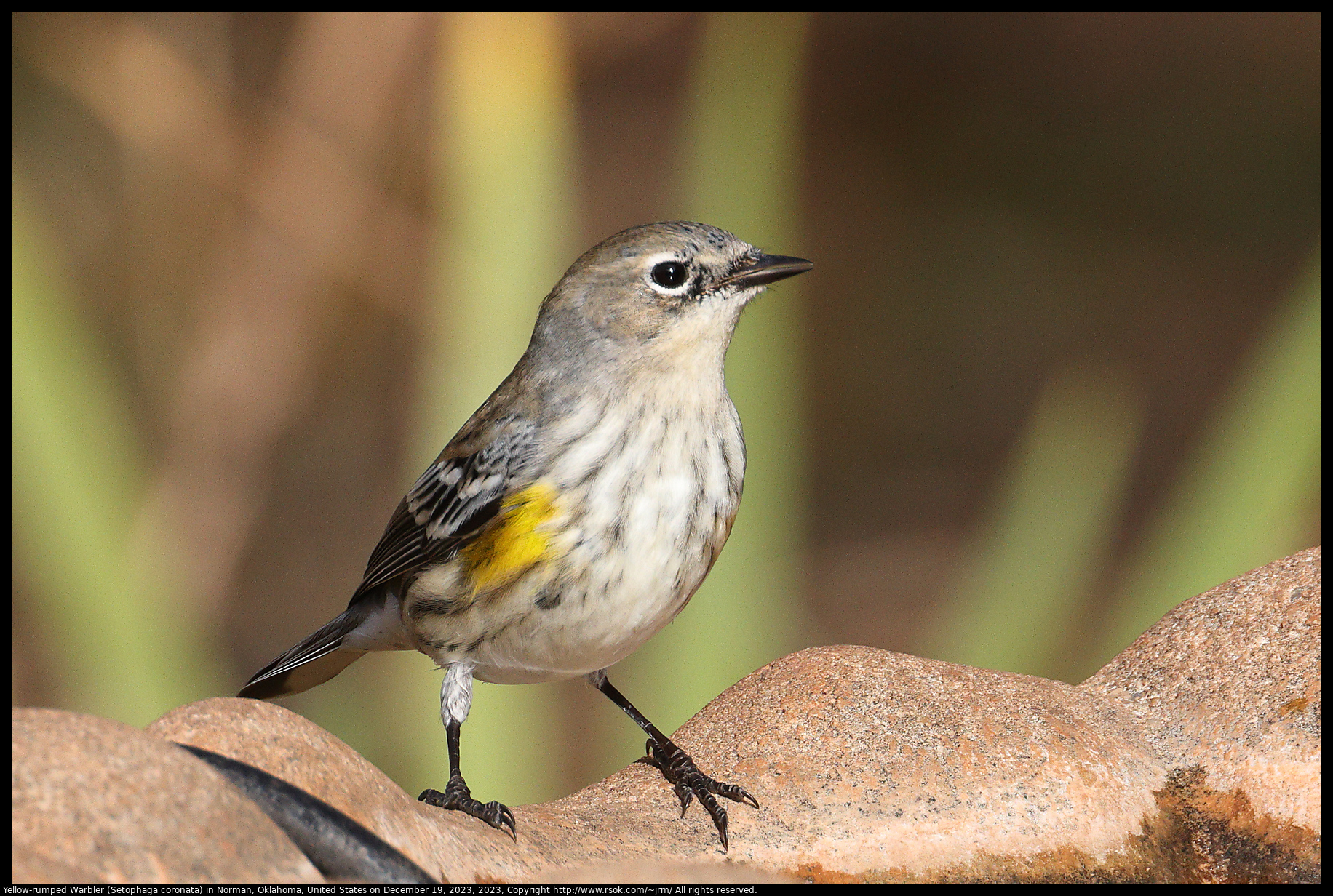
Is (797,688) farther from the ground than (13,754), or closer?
closer

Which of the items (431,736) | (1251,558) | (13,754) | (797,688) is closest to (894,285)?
(1251,558)

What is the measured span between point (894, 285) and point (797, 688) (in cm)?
498

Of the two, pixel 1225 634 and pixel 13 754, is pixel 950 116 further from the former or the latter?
pixel 13 754

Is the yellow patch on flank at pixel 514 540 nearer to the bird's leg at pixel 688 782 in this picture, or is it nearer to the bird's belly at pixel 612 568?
the bird's belly at pixel 612 568

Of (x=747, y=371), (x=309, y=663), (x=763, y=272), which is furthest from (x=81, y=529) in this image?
(x=763, y=272)

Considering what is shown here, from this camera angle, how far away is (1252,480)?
328 cm

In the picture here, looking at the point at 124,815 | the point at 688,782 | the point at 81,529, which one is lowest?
the point at 688,782

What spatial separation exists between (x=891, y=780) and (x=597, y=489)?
2.27 feet

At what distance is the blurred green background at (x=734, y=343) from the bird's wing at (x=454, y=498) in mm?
728

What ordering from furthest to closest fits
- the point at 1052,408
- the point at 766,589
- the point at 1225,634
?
the point at 1052,408
the point at 766,589
the point at 1225,634

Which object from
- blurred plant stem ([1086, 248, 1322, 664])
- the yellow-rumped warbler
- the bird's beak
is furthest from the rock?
blurred plant stem ([1086, 248, 1322, 664])

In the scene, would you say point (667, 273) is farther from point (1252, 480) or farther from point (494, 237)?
point (1252, 480)

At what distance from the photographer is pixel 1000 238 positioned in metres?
6.80

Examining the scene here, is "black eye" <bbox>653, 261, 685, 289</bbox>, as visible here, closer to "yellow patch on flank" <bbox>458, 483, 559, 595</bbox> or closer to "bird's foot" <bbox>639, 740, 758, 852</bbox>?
"yellow patch on flank" <bbox>458, 483, 559, 595</bbox>
